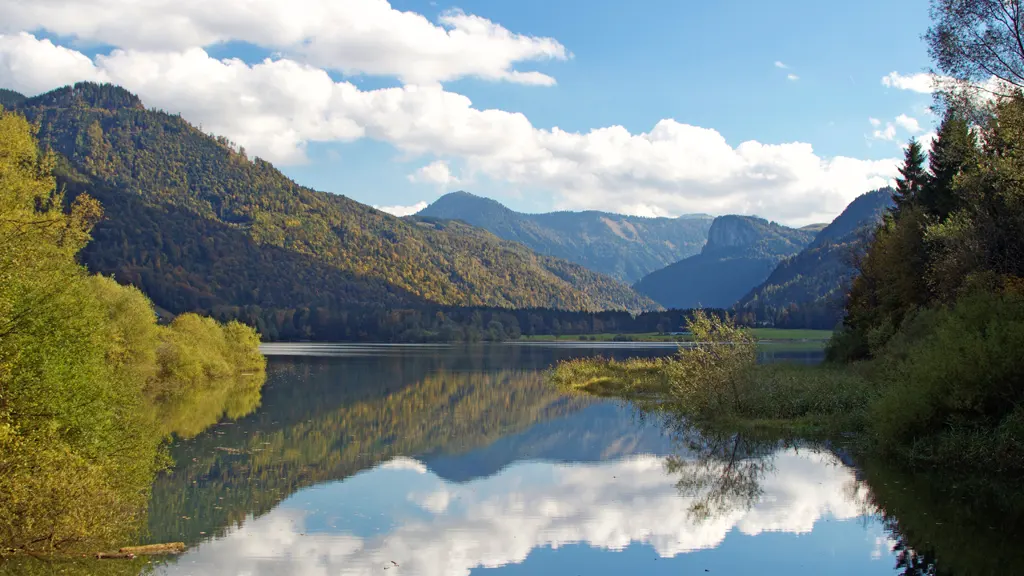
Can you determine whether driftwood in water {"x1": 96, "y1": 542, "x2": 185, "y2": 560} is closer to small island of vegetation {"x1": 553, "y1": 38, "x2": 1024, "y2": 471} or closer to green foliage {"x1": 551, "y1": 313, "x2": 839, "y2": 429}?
small island of vegetation {"x1": 553, "y1": 38, "x2": 1024, "y2": 471}

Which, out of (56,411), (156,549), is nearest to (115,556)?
(156,549)

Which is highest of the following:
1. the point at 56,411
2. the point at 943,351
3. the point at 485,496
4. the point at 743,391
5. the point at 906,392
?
the point at 943,351

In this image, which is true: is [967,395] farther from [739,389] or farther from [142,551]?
[142,551]

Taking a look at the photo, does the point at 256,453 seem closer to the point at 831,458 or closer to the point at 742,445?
the point at 742,445

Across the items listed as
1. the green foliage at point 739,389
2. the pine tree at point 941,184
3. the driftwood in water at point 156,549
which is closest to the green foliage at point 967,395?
the green foliage at point 739,389

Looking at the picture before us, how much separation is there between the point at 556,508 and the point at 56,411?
12696 mm

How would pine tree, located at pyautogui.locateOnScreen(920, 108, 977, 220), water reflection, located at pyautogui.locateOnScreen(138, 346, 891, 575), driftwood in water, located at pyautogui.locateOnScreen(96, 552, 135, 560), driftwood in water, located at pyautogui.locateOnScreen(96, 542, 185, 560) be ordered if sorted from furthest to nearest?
pine tree, located at pyautogui.locateOnScreen(920, 108, 977, 220), water reflection, located at pyautogui.locateOnScreen(138, 346, 891, 575), driftwood in water, located at pyautogui.locateOnScreen(96, 542, 185, 560), driftwood in water, located at pyautogui.locateOnScreen(96, 552, 135, 560)

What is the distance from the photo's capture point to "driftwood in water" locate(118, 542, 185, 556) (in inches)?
699

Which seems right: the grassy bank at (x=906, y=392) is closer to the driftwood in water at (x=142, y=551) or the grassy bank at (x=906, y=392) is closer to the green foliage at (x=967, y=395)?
the green foliage at (x=967, y=395)

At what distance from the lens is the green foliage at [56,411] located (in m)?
16.3

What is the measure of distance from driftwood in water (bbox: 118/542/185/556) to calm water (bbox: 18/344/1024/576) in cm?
29

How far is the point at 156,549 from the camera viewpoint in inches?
718

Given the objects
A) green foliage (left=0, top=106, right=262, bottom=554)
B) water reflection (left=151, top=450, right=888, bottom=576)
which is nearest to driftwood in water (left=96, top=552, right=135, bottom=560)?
green foliage (left=0, top=106, right=262, bottom=554)

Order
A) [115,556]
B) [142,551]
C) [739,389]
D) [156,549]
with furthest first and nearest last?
[739,389]
[156,549]
[142,551]
[115,556]
